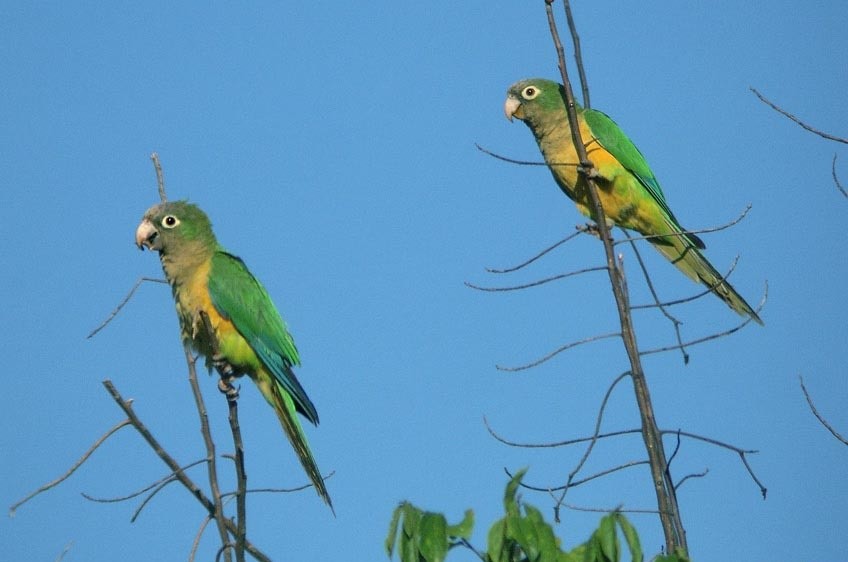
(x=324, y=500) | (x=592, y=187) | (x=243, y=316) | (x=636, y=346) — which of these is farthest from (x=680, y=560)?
(x=243, y=316)

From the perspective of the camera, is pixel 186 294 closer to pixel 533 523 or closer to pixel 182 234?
pixel 182 234

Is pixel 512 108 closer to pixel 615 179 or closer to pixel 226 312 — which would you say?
pixel 615 179

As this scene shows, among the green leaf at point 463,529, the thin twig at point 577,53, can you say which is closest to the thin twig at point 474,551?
the green leaf at point 463,529

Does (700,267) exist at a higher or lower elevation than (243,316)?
higher

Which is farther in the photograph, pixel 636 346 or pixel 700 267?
pixel 700 267

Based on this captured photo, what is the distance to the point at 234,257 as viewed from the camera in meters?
6.72

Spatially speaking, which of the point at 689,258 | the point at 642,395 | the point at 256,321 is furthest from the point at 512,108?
the point at 642,395

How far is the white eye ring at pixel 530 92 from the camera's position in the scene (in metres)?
7.65

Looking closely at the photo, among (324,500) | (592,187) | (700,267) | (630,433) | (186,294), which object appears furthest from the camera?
(700,267)

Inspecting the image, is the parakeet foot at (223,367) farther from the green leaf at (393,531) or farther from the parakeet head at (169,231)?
the green leaf at (393,531)

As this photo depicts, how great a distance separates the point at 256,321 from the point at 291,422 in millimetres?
737

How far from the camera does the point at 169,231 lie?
6.52m

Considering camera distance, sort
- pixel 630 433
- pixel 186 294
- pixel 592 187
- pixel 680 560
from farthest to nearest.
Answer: pixel 186 294 → pixel 592 187 → pixel 630 433 → pixel 680 560

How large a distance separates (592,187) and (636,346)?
0.91m
